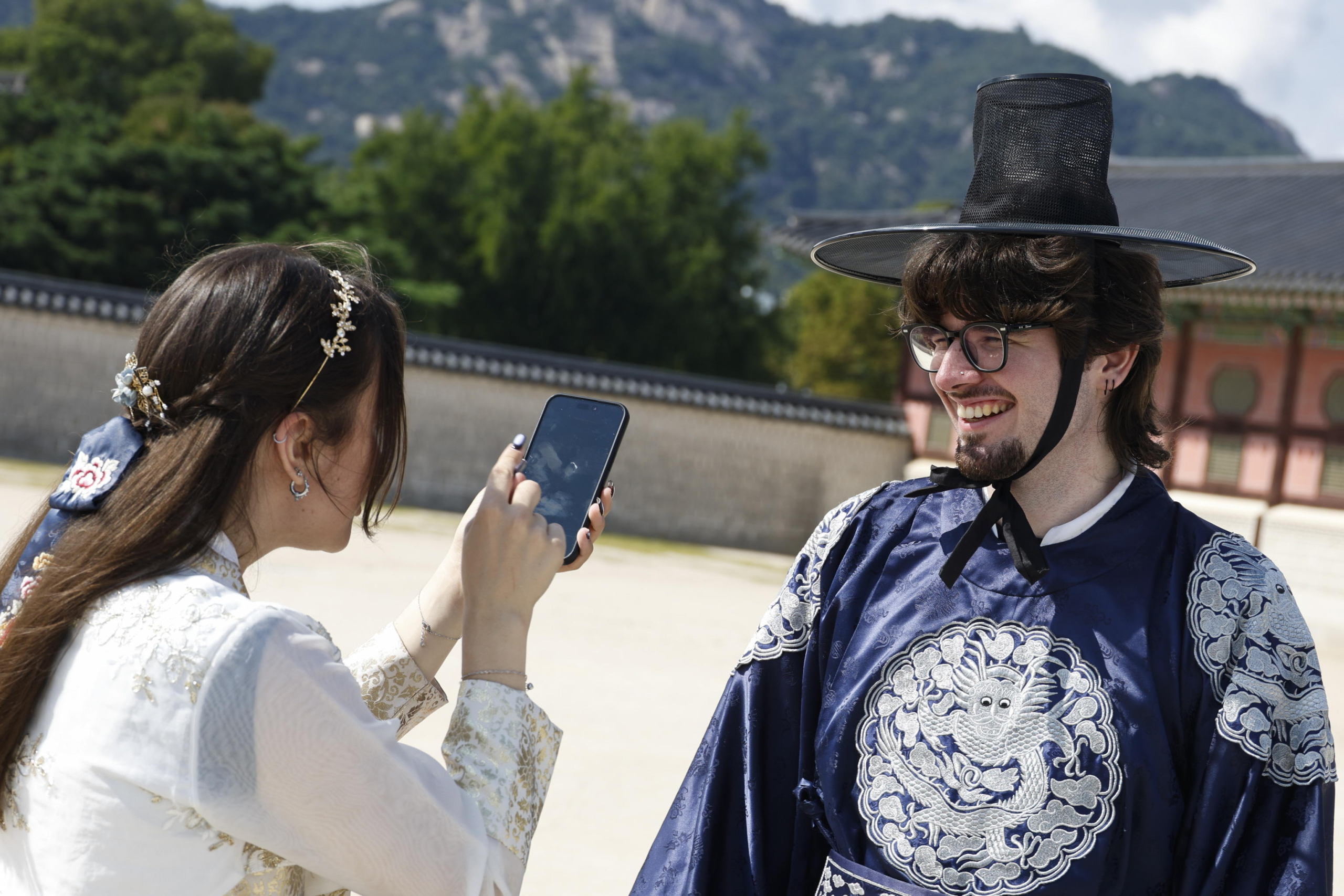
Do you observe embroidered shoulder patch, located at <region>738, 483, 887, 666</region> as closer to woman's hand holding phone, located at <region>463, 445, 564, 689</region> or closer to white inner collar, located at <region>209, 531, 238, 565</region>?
woman's hand holding phone, located at <region>463, 445, 564, 689</region>

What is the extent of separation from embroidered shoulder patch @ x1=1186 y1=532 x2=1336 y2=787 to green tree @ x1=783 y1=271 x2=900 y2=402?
64.7 feet

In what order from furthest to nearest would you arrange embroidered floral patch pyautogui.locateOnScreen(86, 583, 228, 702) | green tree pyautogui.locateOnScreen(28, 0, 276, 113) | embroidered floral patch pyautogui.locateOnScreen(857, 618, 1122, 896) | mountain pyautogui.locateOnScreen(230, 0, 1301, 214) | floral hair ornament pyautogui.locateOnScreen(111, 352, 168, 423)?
mountain pyautogui.locateOnScreen(230, 0, 1301, 214)
green tree pyautogui.locateOnScreen(28, 0, 276, 113)
embroidered floral patch pyautogui.locateOnScreen(857, 618, 1122, 896)
floral hair ornament pyautogui.locateOnScreen(111, 352, 168, 423)
embroidered floral patch pyautogui.locateOnScreen(86, 583, 228, 702)

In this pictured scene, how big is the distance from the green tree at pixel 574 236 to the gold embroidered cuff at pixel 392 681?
19.9 meters

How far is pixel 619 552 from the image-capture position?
1286cm

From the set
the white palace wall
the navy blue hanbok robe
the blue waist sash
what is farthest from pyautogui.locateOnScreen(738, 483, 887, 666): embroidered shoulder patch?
the white palace wall

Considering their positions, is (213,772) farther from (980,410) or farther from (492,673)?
(980,410)

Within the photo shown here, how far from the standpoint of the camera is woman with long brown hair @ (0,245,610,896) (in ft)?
3.81

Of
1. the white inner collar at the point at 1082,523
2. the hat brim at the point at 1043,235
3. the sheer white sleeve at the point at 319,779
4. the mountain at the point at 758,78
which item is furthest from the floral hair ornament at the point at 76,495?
the mountain at the point at 758,78

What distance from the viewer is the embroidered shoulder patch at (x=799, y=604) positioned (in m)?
1.75

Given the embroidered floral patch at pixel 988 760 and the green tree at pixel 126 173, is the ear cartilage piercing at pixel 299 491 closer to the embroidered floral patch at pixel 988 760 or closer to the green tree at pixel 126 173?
the embroidered floral patch at pixel 988 760

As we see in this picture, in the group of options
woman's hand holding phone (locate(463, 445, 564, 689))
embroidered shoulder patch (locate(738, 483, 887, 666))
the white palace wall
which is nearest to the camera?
woman's hand holding phone (locate(463, 445, 564, 689))

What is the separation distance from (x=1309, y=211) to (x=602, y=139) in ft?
51.7

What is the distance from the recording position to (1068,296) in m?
A: 1.57

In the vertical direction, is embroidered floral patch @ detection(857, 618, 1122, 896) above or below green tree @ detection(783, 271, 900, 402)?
above
